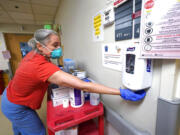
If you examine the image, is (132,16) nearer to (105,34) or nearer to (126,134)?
(105,34)

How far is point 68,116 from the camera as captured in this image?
0.67 meters

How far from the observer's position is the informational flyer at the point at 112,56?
662mm

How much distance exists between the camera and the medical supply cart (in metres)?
0.63

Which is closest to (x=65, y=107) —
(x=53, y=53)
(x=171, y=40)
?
(x=53, y=53)

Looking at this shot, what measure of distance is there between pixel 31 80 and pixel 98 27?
71 centimetres

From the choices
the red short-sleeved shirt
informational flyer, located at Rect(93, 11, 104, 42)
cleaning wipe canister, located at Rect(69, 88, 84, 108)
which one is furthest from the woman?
informational flyer, located at Rect(93, 11, 104, 42)

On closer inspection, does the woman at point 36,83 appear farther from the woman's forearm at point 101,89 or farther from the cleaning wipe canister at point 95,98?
the cleaning wipe canister at point 95,98

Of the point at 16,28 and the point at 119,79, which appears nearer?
the point at 119,79

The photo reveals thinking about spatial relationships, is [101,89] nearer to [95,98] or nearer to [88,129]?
[95,98]

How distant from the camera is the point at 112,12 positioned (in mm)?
661

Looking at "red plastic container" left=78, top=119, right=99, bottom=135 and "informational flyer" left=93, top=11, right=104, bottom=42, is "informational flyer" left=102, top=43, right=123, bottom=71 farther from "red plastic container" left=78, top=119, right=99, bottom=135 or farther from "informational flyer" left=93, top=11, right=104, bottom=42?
"red plastic container" left=78, top=119, right=99, bottom=135

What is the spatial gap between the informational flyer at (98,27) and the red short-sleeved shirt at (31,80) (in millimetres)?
498

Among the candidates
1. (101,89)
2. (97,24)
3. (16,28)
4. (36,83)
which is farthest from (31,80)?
(16,28)

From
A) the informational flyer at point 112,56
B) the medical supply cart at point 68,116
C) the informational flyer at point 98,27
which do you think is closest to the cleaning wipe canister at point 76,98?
the medical supply cart at point 68,116
